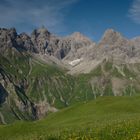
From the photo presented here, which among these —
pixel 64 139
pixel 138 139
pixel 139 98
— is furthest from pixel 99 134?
pixel 139 98

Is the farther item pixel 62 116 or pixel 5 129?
pixel 62 116

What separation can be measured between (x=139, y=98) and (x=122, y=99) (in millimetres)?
4092

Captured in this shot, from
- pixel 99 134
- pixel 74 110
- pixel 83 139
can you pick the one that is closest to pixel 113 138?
pixel 83 139

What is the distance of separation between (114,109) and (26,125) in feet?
72.9

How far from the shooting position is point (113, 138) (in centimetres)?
2562

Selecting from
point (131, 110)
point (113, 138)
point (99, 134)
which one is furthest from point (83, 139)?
point (131, 110)

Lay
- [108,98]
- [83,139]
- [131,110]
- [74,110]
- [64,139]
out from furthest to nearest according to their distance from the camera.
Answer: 1. [108,98]
2. [74,110]
3. [131,110]
4. [64,139]
5. [83,139]

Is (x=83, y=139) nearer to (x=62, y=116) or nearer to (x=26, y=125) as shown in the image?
(x=26, y=125)

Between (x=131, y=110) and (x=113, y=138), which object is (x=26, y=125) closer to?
(x=131, y=110)

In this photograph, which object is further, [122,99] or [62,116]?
[122,99]

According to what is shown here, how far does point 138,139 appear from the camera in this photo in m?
20.6

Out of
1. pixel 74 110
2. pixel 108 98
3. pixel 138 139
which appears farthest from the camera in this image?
pixel 108 98

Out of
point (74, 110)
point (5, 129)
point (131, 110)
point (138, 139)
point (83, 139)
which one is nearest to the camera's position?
point (138, 139)

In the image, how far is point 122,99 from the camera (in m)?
85.9
